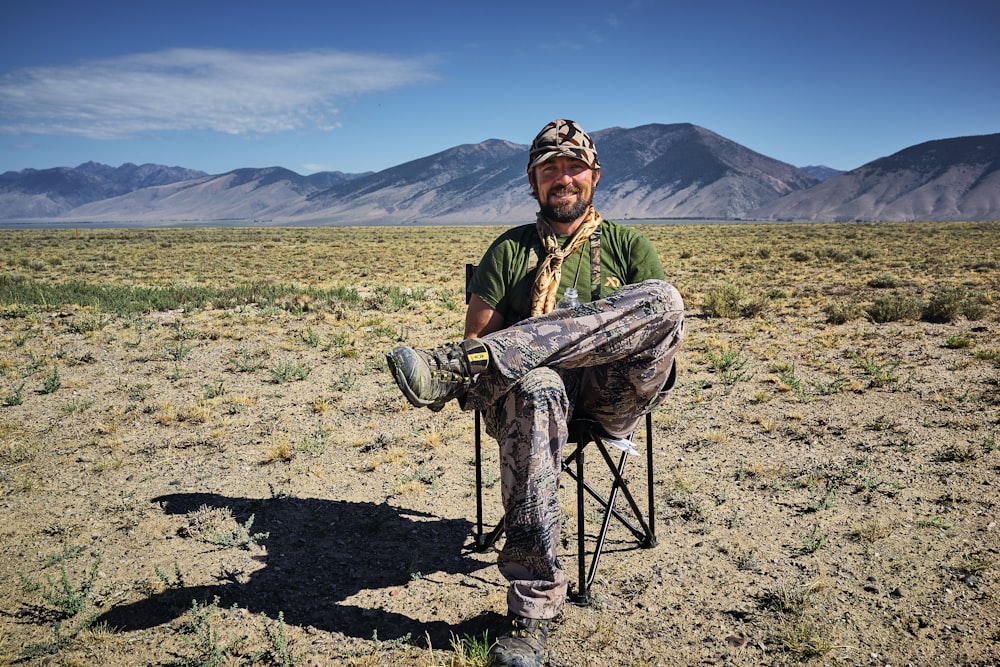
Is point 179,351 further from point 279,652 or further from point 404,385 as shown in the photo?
point 404,385

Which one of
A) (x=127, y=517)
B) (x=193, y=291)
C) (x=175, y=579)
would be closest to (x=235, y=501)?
(x=127, y=517)

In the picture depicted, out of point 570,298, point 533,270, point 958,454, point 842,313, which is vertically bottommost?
point 958,454

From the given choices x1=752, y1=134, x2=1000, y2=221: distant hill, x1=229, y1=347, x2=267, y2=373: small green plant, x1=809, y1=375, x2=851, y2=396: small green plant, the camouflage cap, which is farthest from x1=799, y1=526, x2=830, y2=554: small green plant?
x1=752, y1=134, x2=1000, y2=221: distant hill

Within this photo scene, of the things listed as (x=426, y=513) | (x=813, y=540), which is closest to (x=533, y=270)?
(x=426, y=513)

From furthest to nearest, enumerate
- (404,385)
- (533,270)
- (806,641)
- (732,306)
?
(732,306)
(533,270)
(806,641)
(404,385)

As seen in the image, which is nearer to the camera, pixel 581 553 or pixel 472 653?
pixel 472 653

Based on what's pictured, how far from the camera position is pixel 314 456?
501 cm

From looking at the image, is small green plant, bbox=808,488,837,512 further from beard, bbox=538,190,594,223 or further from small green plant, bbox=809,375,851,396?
small green plant, bbox=809,375,851,396

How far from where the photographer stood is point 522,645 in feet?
7.98

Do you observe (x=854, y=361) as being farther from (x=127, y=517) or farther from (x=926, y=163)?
(x=926, y=163)

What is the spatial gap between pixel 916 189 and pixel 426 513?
19182cm

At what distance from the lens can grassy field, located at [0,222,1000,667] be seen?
2703mm

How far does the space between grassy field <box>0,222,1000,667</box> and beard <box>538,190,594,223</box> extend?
6.01 ft

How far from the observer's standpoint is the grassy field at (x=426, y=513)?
270 centimetres
